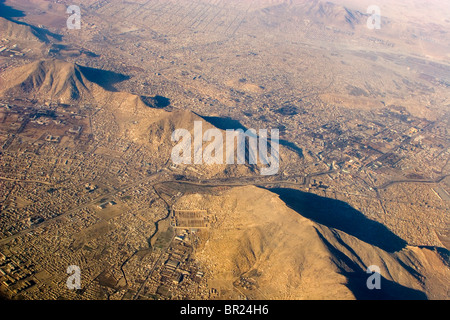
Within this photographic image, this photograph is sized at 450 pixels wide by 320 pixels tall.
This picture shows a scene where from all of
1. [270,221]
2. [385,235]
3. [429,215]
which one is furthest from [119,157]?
[429,215]

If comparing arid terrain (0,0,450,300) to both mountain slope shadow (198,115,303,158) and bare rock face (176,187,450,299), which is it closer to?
bare rock face (176,187,450,299)

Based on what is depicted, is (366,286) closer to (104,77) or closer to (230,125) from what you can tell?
(230,125)

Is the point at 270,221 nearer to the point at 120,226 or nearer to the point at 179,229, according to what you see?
the point at 179,229

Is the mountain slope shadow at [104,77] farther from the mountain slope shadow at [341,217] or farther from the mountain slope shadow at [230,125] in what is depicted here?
the mountain slope shadow at [341,217]

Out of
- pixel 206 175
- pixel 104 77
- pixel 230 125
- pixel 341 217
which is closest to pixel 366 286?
pixel 341 217

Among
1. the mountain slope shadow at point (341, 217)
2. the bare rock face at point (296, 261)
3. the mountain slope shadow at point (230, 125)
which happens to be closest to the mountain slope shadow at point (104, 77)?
the mountain slope shadow at point (230, 125)

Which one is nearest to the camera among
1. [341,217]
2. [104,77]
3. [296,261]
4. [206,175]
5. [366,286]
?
[366,286]
